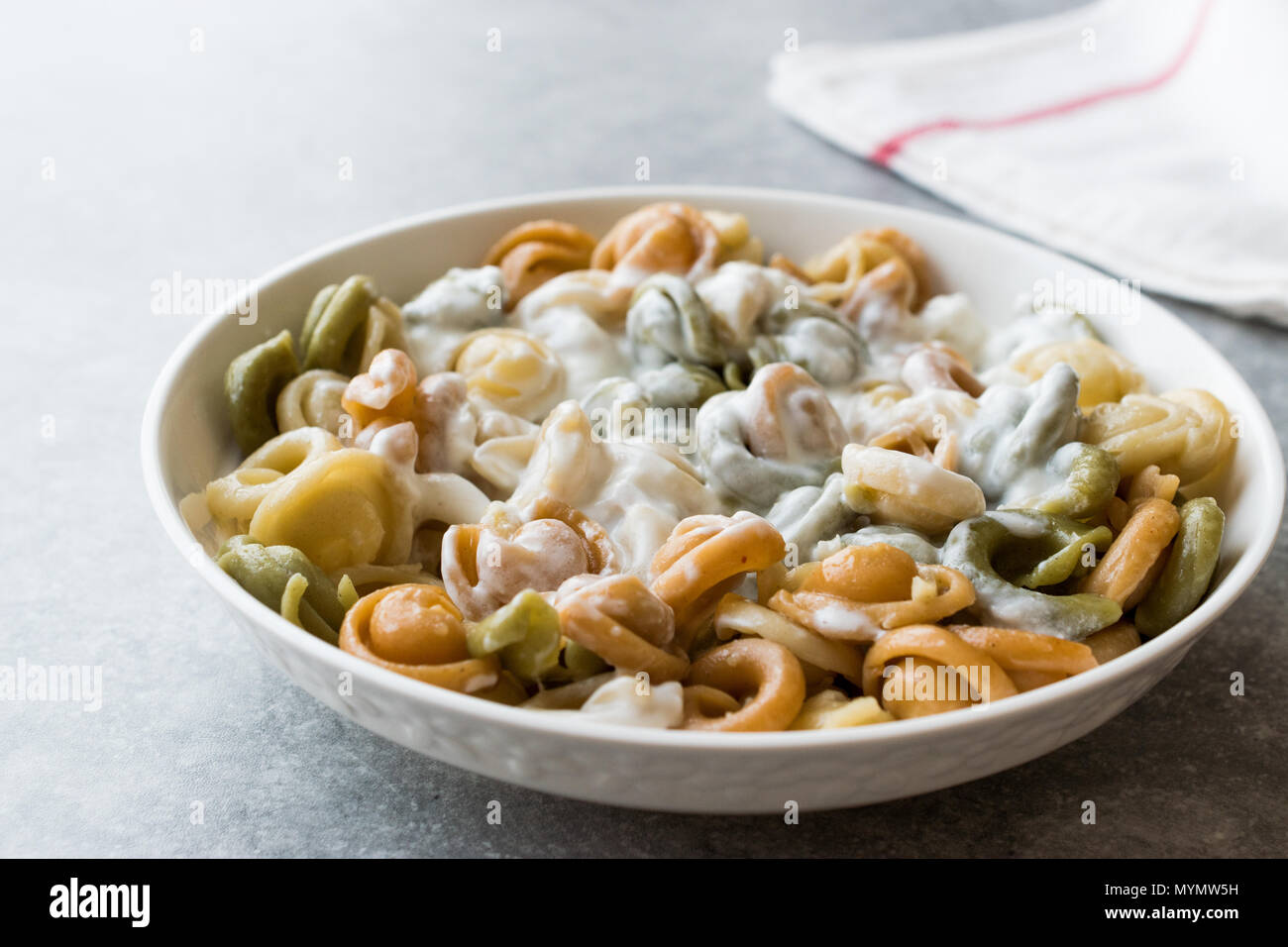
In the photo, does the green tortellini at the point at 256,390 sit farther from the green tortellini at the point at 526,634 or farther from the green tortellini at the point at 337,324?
the green tortellini at the point at 526,634

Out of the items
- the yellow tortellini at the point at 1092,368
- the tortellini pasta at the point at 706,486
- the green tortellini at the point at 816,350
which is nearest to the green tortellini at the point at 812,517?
the tortellini pasta at the point at 706,486

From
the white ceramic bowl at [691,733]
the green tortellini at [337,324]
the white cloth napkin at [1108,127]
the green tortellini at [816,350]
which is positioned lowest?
the white ceramic bowl at [691,733]

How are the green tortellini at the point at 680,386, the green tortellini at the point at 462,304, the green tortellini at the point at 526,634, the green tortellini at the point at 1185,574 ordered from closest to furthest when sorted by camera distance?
the green tortellini at the point at 526,634
the green tortellini at the point at 1185,574
the green tortellini at the point at 680,386
the green tortellini at the point at 462,304

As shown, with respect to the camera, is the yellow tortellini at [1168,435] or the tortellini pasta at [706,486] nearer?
the tortellini pasta at [706,486]

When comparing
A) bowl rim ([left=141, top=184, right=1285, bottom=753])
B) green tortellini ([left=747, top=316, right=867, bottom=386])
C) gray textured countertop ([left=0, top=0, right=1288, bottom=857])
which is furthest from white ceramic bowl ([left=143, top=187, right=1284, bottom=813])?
green tortellini ([left=747, top=316, right=867, bottom=386])

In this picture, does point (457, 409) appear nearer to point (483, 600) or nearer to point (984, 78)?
point (483, 600)

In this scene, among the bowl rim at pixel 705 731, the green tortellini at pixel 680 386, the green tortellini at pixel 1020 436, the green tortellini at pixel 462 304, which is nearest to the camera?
the bowl rim at pixel 705 731

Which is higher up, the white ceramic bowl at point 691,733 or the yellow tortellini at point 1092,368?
the yellow tortellini at point 1092,368

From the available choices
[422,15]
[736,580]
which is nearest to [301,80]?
[422,15]
